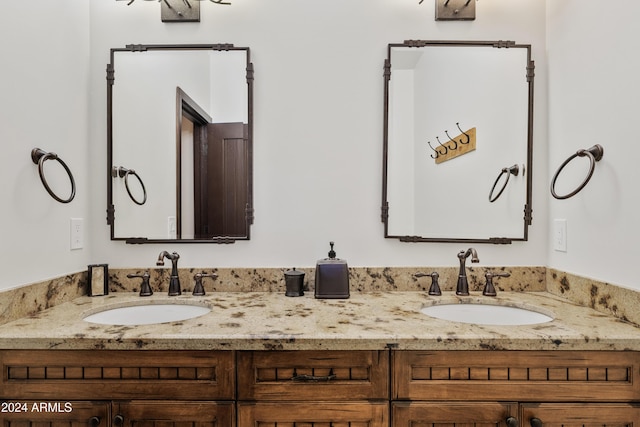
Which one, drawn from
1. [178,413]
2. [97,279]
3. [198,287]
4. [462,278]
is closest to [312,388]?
[178,413]

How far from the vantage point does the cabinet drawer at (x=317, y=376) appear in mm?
1052

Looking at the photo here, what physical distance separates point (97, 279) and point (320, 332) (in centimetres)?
108

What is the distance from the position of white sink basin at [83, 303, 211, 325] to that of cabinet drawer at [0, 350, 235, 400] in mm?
339

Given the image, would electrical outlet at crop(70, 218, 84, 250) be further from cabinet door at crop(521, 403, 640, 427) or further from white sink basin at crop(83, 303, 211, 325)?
cabinet door at crop(521, 403, 640, 427)

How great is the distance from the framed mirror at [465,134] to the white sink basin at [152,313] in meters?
0.90

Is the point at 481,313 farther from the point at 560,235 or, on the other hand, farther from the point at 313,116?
the point at 313,116

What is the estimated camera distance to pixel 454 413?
1.05m

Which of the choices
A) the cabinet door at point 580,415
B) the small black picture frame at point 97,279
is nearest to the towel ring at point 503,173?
the cabinet door at point 580,415

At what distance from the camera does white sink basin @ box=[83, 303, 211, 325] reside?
4.66ft

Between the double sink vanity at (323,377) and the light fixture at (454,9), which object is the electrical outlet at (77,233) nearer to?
the double sink vanity at (323,377)

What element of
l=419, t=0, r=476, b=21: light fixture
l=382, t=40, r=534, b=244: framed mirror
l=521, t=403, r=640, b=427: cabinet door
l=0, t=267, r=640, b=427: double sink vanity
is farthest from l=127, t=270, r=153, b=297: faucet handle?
l=419, t=0, r=476, b=21: light fixture

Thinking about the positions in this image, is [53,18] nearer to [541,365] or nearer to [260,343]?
[260,343]

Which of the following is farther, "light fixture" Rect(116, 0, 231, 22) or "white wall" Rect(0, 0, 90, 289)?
"light fixture" Rect(116, 0, 231, 22)

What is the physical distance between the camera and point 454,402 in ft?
3.46
